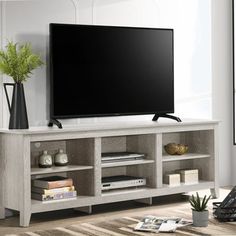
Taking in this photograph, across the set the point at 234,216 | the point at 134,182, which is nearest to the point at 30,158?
the point at 134,182

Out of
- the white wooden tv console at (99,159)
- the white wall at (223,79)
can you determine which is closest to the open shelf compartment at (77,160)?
the white wooden tv console at (99,159)

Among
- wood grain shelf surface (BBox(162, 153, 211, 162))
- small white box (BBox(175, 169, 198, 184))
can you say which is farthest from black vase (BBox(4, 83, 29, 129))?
small white box (BBox(175, 169, 198, 184))

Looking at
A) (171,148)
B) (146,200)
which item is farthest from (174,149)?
(146,200)

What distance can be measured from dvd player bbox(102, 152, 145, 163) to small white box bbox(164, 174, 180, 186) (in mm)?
336

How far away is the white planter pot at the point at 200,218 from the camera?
510 centimetres

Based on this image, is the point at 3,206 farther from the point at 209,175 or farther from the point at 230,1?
the point at 230,1

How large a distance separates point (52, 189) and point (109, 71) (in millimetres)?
1223

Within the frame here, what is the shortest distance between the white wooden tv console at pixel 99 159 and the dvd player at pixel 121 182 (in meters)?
0.05

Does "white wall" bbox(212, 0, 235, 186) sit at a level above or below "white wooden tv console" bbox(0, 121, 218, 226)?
above

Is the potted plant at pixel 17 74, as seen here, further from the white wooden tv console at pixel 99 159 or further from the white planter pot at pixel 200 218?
the white planter pot at pixel 200 218

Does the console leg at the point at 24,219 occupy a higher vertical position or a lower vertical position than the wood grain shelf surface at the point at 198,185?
lower

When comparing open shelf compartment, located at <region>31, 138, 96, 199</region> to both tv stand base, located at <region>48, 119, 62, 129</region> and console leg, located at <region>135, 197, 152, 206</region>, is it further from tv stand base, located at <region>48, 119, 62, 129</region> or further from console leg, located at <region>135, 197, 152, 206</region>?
console leg, located at <region>135, 197, 152, 206</region>

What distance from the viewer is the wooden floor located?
18.0 ft

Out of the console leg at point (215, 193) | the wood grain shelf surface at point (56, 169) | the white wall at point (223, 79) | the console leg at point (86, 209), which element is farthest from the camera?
the white wall at point (223, 79)
